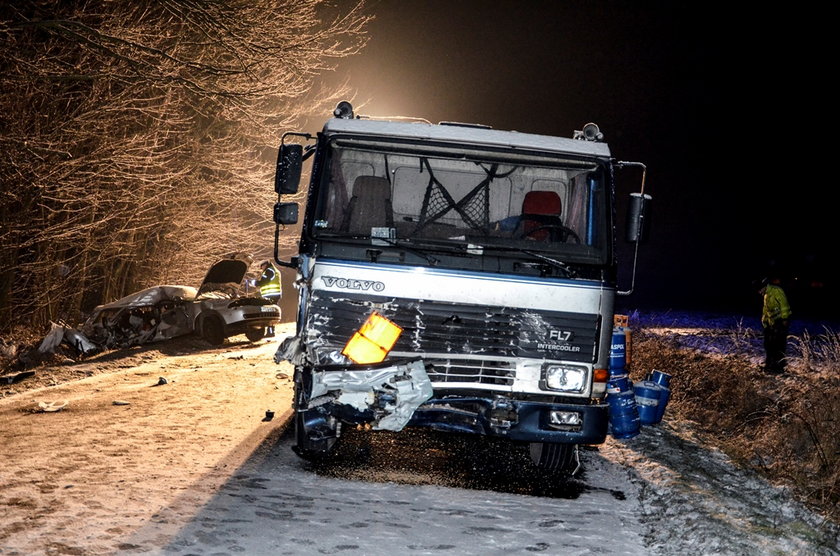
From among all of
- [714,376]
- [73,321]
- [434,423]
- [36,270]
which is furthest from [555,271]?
[73,321]

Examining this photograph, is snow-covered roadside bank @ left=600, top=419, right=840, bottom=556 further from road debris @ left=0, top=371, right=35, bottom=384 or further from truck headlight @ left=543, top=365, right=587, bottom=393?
road debris @ left=0, top=371, right=35, bottom=384

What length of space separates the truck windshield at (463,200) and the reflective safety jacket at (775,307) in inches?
327

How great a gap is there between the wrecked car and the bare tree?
1.57 meters

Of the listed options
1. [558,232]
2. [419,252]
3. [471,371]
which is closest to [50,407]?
[419,252]

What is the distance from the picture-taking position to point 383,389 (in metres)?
5.46

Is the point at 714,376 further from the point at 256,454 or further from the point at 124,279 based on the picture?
the point at 124,279

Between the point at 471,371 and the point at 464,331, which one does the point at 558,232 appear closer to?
the point at 464,331

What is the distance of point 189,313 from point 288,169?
29.4 ft

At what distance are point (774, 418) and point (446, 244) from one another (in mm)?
4924

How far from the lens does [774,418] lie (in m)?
8.46

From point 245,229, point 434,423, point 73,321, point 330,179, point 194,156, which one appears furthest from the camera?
point 245,229

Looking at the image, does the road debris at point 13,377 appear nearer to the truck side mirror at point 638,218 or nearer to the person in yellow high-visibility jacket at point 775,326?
the truck side mirror at point 638,218

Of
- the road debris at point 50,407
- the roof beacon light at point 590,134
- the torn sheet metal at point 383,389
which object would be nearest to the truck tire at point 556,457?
the torn sheet metal at point 383,389

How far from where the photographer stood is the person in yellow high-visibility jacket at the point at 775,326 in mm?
13070
